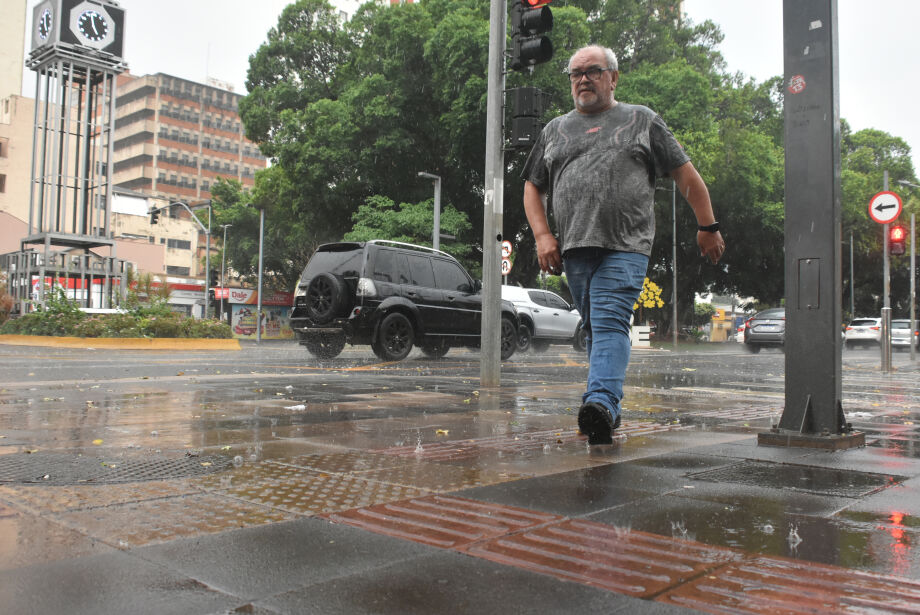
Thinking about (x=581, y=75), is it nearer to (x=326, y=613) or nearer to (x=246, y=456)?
(x=246, y=456)

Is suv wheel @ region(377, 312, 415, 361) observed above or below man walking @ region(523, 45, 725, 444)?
below

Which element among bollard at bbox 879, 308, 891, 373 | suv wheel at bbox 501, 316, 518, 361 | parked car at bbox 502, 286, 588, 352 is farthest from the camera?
parked car at bbox 502, 286, 588, 352

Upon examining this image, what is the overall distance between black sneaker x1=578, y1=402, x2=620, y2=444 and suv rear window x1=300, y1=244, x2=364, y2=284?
9.33 m

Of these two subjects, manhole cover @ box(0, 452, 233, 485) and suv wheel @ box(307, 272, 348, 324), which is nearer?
manhole cover @ box(0, 452, 233, 485)

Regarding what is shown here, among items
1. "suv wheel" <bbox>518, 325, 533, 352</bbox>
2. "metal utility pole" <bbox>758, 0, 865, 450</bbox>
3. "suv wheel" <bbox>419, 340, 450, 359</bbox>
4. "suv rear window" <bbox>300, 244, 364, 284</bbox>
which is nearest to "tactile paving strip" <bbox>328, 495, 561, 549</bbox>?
"metal utility pole" <bbox>758, 0, 865, 450</bbox>

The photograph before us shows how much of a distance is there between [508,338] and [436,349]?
1489mm

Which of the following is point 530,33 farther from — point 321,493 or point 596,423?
point 321,493

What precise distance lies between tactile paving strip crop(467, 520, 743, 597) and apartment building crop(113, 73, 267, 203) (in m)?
105

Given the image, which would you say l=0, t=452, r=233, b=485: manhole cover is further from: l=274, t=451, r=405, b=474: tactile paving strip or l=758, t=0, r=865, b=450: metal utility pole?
l=758, t=0, r=865, b=450: metal utility pole

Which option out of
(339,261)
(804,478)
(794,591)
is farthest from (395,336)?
(794,591)

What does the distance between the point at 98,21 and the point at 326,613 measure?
97.0ft

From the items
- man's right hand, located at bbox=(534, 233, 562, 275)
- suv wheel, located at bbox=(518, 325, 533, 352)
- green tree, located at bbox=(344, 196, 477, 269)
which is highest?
green tree, located at bbox=(344, 196, 477, 269)

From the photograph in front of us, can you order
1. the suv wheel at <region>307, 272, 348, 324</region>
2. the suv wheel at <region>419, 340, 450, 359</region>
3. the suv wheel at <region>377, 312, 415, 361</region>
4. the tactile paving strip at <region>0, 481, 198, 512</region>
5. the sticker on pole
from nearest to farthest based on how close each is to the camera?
1. the tactile paving strip at <region>0, 481, 198, 512</region>
2. the suv wheel at <region>307, 272, 348, 324</region>
3. the suv wheel at <region>377, 312, 415, 361</region>
4. the suv wheel at <region>419, 340, 450, 359</region>
5. the sticker on pole

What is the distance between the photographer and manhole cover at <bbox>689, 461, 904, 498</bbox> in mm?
3014
